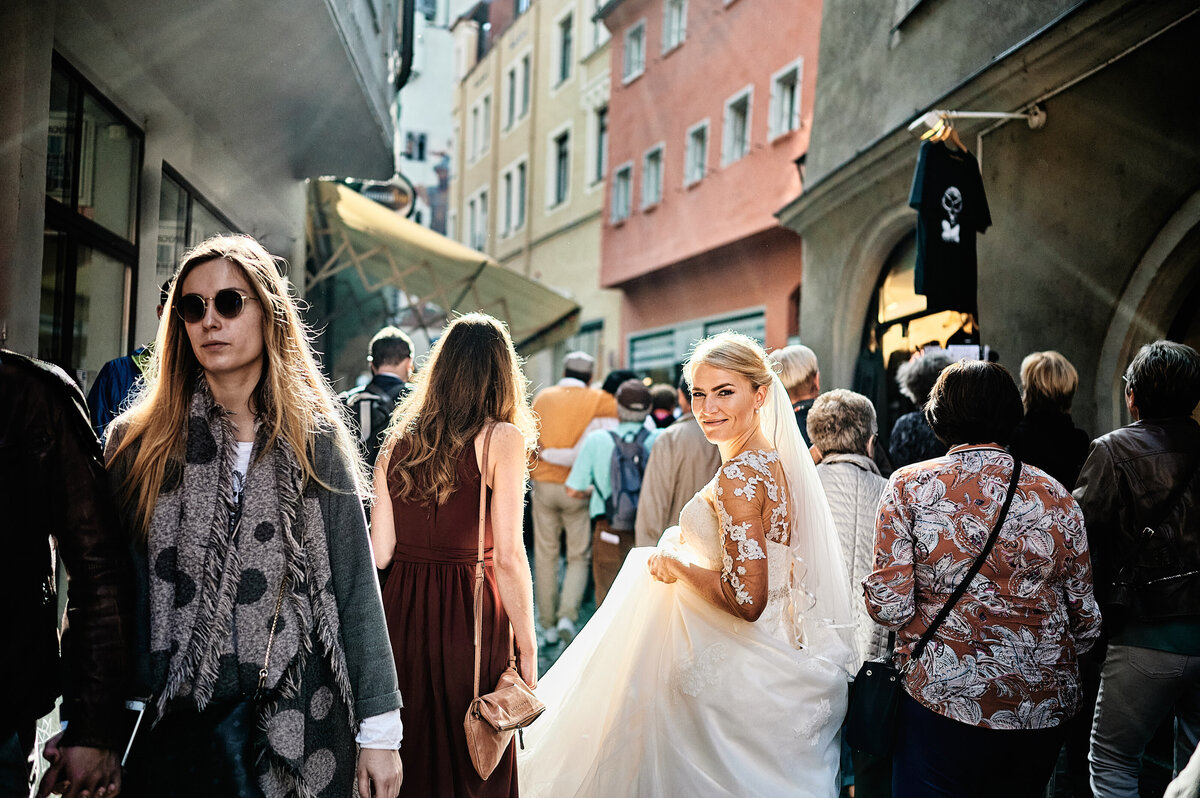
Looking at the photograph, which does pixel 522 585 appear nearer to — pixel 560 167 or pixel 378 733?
pixel 378 733

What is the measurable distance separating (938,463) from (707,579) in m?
0.91

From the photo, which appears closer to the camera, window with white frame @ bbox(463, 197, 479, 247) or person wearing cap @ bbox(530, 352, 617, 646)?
person wearing cap @ bbox(530, 352, 617, 646)

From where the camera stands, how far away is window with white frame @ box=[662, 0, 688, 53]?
68.4 feet

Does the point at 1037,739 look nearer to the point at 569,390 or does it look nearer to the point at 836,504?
the point at 836,504

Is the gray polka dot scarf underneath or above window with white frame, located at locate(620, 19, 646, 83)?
underneath

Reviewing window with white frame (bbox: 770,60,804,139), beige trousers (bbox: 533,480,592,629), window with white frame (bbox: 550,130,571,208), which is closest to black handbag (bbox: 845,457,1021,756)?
beige trousers (bbox: 533,480,592,629)

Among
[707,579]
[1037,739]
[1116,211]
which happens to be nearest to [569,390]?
[1116,211]

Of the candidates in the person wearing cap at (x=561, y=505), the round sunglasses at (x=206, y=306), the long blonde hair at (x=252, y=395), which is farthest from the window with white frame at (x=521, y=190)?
the round sunglasses at (x=206, y=306)

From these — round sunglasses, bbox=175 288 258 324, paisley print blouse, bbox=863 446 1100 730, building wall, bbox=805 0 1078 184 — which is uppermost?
building wall, bbox=805 0 1078 184

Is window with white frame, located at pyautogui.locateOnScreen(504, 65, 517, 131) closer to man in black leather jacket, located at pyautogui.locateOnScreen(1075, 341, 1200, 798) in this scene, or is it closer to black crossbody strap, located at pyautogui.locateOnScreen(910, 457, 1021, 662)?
man in black leather jacket, located at pyautogui.locateOnScreen(1075, 341, 1200, 798)

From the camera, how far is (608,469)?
25.7ft

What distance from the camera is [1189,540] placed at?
391 centimetres

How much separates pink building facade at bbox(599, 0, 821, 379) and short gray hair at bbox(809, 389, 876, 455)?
10.6 metres

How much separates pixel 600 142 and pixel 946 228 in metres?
19.9
